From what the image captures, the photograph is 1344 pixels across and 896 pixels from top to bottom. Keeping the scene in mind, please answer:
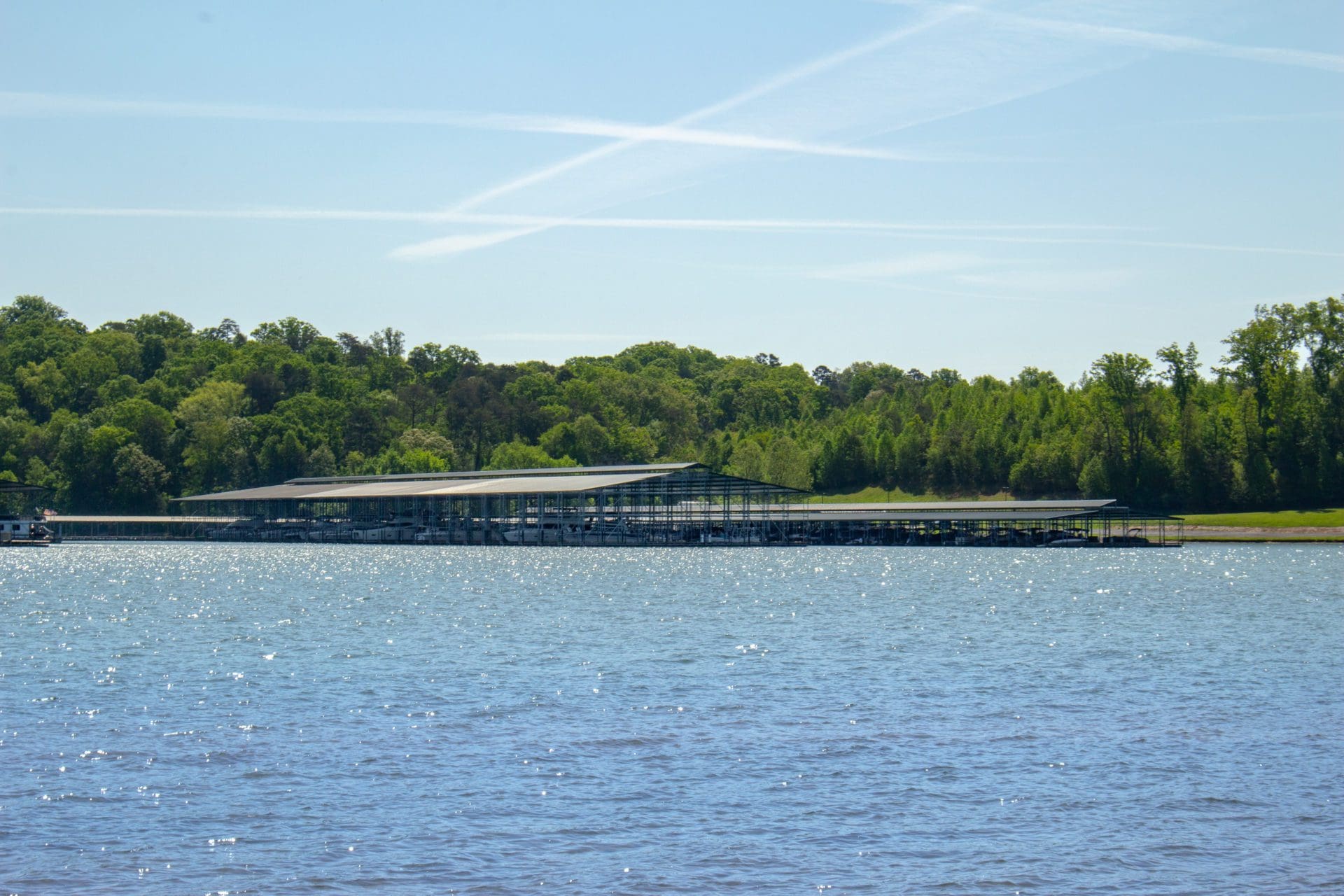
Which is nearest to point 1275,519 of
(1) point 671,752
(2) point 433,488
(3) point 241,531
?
(2) point 433,488

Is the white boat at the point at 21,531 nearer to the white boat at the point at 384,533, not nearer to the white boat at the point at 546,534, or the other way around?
the white boat at the point at 384,533

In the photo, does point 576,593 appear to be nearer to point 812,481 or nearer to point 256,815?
point 256,815

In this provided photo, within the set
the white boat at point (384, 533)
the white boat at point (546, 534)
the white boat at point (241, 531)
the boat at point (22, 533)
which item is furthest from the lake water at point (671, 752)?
the white boat at point (241, 531)

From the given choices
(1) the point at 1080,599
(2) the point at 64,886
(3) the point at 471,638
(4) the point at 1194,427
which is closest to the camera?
(2) the point at 64,886

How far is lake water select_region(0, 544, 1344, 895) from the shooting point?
1680cm

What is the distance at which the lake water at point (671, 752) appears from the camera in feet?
55.1

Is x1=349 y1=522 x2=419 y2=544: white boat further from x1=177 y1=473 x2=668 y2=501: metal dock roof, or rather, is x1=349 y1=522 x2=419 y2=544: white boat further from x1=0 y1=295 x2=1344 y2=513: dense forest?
x1=0 y1=295 x2=1344 y2=513: dense forest

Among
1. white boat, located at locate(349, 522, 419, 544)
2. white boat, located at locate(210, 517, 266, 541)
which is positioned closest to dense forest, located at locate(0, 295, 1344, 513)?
white boat, located at locate(210, 517, 266, 541)

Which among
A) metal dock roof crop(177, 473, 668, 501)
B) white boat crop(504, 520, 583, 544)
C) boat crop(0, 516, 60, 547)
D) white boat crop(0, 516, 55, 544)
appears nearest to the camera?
metal dock roof crop(177, 473, 668, 501)

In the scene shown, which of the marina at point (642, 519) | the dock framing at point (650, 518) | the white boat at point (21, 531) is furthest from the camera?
the white boat at point (21, 531)

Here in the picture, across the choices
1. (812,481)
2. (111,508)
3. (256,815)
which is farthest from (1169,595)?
(111,508)

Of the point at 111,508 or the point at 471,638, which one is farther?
the point at 111,508

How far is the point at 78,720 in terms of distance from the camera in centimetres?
2598

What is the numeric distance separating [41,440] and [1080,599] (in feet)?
549
